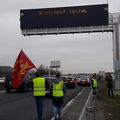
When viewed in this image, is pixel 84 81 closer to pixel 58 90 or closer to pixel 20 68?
pixel 20 68

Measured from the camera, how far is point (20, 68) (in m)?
17.7

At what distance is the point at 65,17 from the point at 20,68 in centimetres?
3583

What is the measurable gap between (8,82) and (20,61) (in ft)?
93.4

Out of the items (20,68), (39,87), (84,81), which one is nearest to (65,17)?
(84,81)

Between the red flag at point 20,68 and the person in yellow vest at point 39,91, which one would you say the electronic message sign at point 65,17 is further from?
the person in yellow vest at point 39,91

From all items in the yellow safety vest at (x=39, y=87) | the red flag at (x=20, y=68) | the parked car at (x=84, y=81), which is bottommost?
the parked car at (x=84, y=81)

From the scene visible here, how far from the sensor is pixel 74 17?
175ft

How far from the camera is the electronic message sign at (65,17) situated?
52531 mm

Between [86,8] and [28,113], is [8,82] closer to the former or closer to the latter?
[86,8]

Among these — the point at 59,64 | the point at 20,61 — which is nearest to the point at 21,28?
the point at 20,61

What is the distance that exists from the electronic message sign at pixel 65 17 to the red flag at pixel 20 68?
34.6 metres

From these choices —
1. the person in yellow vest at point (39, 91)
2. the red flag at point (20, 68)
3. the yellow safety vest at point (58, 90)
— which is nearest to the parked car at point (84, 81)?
the red flag at point (20, 68)

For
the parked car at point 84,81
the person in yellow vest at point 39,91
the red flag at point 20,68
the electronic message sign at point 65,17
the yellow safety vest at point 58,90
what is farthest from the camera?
the parked car at point 84,81

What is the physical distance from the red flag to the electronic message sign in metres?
34.6
